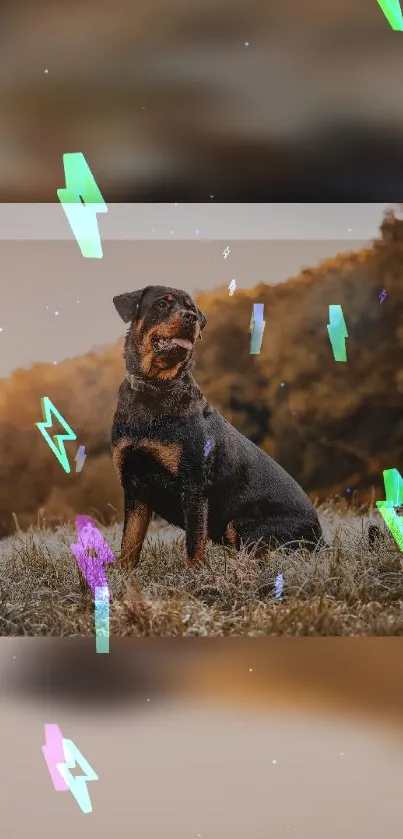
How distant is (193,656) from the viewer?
7.05 ft

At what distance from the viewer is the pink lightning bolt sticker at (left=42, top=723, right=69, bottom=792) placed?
5.27 feet

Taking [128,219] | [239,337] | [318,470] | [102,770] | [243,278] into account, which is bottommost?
[102,770]

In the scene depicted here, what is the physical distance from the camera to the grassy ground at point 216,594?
221 cm

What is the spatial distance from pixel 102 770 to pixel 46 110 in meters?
1.62

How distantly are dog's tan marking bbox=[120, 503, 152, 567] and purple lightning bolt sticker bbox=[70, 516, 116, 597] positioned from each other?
0.05 metres

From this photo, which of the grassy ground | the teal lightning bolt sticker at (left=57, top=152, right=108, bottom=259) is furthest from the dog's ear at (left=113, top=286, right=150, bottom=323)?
the grassy ground

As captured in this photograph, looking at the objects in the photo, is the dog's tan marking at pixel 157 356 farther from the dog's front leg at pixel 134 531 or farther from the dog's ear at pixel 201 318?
the dog's front leg at pixel 134 531

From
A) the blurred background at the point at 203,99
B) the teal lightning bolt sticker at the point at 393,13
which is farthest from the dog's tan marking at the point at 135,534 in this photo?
the teal lightning bolt sticker at the point at 393,13

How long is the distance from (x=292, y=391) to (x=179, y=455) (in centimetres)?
61

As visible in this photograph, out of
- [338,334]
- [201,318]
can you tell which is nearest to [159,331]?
[201,318]

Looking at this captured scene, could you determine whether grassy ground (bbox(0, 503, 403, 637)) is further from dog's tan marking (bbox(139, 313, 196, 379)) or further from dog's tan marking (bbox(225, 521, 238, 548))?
dog's tan marking (bbox(139, 313, 196, 379))

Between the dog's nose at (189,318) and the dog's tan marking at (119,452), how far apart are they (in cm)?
41

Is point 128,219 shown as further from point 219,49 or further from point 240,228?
point 219,49

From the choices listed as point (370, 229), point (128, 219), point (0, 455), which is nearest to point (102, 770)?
point (0, 455)
